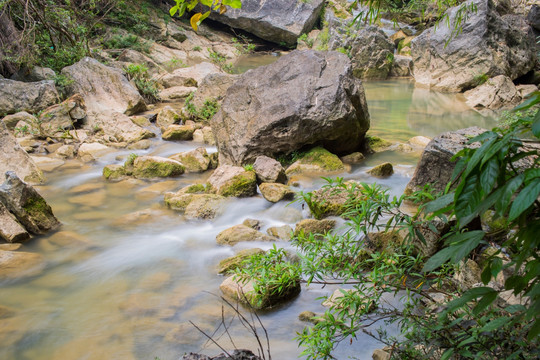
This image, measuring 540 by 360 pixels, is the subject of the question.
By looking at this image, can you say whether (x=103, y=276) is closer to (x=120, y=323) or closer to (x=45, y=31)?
(x=120, y=323)

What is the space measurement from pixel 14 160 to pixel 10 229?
2513 mm

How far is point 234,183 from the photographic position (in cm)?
638

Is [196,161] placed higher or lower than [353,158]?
higher

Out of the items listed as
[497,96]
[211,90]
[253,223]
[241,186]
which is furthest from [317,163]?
[497,96]

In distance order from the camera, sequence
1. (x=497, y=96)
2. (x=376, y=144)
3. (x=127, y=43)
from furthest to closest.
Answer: (x=127, y=43) → (x=497, y=96) → (x=376, y=144)

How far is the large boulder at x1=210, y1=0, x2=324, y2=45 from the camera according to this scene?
24188 mm

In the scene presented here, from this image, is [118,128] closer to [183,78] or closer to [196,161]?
[196,161]

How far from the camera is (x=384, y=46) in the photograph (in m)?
17.6

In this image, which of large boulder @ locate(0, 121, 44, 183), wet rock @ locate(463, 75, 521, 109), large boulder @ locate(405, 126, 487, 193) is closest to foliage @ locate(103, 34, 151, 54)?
large boulder @ locate(0, 121, 44, 183)

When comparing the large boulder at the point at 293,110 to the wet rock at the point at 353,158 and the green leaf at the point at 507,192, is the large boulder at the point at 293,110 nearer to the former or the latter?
the wet rock at the point at 353,158

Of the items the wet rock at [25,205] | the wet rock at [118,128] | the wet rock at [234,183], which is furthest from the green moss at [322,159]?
the wet rock at [118,128]

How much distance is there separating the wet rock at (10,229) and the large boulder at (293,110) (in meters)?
3.44

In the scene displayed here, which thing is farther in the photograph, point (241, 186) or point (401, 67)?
point (401, 67)

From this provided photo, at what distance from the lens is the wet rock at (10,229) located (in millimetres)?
5188
